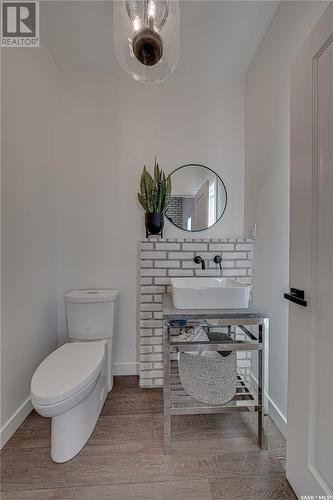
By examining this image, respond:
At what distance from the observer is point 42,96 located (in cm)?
193

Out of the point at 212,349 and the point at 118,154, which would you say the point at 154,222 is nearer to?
the point at 118,154

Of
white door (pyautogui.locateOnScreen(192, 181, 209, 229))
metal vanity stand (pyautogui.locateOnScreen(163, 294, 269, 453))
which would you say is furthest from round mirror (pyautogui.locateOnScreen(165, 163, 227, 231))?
metal vanity stand (pyautogui.locateOnScreen(163, 294, 269, 453))

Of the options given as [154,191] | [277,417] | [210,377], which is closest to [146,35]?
[154,191]

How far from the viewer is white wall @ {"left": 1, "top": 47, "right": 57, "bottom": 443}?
59.9 inches

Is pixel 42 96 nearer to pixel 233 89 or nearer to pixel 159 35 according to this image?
pixel 159 35

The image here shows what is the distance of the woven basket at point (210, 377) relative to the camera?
4.95 ft

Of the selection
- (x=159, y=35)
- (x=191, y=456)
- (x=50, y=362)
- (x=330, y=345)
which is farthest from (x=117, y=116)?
(x=191, y=456)

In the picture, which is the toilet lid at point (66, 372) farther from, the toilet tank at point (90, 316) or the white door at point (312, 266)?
the white door at point (312, 266)

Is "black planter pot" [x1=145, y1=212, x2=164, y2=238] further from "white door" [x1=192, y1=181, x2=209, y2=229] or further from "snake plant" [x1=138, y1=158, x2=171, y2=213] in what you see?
"white door" [x1=192, y1=181, x2=209, y2=229]

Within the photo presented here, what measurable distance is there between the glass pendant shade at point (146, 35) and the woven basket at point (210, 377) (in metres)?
1.67

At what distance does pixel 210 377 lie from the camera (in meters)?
1.54

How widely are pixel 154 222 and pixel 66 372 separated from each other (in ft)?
3.92

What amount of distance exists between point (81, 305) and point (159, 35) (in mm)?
1742

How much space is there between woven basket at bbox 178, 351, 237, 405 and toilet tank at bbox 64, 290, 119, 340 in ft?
2.26
